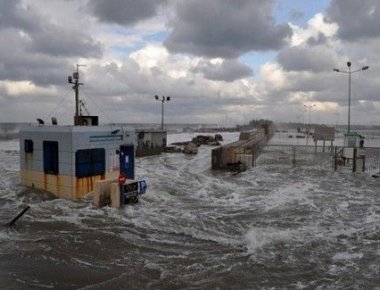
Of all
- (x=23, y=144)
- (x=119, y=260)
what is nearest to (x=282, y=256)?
(x=119, y=260)

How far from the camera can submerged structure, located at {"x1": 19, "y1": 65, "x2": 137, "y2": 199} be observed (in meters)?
18.1

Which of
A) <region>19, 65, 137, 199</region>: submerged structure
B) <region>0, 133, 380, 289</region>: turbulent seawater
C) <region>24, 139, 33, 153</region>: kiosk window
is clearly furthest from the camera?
<region>24, 139, 33, 153</region>: kiosk window

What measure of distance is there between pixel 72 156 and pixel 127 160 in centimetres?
353

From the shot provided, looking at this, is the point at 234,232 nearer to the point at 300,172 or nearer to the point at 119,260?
the point at 119,260

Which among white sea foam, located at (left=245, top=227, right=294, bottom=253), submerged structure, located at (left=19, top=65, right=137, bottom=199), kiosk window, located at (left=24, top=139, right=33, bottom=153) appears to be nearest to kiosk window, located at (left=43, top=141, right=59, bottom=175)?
submerged structure, located at (left=19, top=65, right=137, bottom=199)

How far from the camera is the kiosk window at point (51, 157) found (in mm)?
18656

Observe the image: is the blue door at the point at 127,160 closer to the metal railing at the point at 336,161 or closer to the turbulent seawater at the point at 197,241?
the turbulent seawater at the point at 197,241

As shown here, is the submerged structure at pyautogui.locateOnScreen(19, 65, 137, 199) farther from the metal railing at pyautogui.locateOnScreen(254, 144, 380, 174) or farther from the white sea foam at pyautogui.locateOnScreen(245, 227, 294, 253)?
the metal railing at pyautogui.locateOnScreen(254, 144, 380, 174)

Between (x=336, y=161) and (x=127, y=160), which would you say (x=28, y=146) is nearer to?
(x=127, y=160)

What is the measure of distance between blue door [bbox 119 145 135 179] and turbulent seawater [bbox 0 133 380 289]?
1200mm

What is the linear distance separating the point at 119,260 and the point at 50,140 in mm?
9440

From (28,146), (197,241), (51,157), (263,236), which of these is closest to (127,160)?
(51,157)

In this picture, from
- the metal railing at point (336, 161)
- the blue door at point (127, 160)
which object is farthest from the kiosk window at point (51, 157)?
the metal railing at point (336, 161)

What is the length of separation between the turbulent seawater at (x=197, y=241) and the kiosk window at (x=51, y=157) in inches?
46.8
